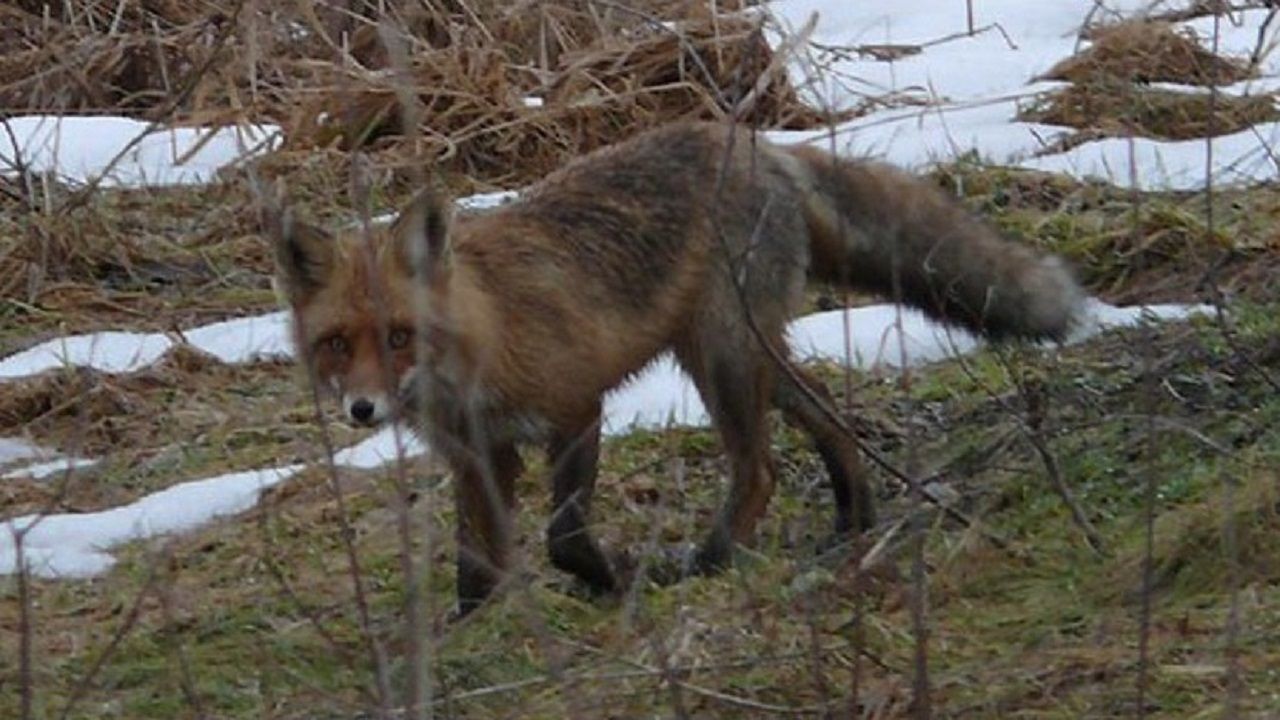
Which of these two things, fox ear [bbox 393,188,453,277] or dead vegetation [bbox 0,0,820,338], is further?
dead vegetation [bbox 0,0,820,338]

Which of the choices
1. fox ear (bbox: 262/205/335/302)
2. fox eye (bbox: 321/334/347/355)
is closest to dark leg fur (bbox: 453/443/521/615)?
fox eye (bbox: 321/334/347/355)

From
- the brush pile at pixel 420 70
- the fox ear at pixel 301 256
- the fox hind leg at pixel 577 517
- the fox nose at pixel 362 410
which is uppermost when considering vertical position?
the brush pile at pixel 420 70

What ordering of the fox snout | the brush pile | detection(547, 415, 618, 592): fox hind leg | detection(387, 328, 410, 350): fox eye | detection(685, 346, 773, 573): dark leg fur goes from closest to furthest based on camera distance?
1. the fox snout
2. detection(387, 328, 410, 350): fox eye
3. detection(547, 415, 618, 592): fox hind leg
4. detection(685, 346, 773, 573): dark leg fur
5. the brush pile

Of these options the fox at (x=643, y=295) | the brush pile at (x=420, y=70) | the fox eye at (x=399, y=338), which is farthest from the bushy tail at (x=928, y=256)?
the brush pile at (x=420, y=70)

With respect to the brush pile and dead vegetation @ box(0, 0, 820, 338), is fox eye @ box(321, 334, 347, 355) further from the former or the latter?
the brush pile

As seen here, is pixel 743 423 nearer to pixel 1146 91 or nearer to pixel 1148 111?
pixel 1148 111

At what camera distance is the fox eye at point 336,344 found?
18.8ft

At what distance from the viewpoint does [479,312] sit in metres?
5.88

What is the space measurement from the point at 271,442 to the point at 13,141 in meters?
2.39

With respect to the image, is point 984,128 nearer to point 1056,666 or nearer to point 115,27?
point 115,27

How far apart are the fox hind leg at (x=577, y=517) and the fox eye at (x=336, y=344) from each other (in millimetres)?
547

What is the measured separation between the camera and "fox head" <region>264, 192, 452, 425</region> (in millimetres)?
5570

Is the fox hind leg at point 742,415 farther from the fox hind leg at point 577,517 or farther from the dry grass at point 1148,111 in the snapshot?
the dry grass at point 1148,111

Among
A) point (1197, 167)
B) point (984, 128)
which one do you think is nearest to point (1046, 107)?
point (984, 128)
